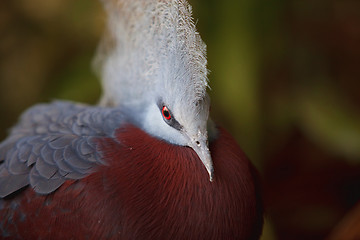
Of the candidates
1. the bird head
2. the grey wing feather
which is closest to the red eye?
the bird head

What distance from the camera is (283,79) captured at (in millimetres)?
2451

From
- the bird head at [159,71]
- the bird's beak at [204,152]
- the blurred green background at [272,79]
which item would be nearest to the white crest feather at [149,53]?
the bird head at [159,71]

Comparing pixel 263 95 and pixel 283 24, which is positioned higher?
pixel 283 24

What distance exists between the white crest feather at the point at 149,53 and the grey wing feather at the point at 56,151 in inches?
5.9

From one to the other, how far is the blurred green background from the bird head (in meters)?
0.56

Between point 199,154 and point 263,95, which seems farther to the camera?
point 263,95

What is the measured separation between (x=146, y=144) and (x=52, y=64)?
1.46 meters

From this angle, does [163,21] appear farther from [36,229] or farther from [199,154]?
[36,229]

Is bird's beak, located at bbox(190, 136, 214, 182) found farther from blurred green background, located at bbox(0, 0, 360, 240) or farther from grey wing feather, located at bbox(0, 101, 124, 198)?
blurred green background, located at bbox(0, 0, 360, 240)

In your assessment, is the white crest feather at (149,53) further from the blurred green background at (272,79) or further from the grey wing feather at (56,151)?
the blurred green background at (272,79)

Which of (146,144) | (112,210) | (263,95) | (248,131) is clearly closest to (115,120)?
(146,144)

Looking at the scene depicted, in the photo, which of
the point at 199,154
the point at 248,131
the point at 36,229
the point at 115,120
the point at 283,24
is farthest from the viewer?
the point at 283,24

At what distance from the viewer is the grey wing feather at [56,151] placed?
1.16m

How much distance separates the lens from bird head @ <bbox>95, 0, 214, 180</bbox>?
101 centimetres
